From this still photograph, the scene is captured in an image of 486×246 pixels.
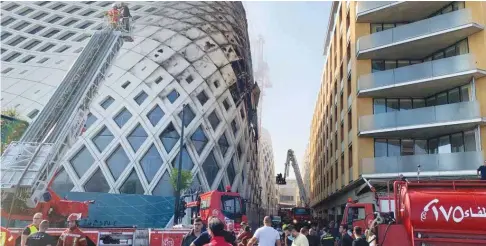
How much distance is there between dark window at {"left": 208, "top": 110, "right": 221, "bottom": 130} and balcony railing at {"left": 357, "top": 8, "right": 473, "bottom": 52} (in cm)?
2368

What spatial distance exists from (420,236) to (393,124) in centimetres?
1533

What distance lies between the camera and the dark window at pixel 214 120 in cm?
4516

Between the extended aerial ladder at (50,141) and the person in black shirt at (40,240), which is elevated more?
the extended aerial ladder at (50,141)

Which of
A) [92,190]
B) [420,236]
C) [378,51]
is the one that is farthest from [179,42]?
[420,236]

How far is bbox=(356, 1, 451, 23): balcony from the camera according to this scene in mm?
23125

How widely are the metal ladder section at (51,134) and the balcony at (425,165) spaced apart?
14837 millimetres

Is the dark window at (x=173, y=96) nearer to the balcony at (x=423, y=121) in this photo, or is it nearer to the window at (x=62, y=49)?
the window at (x=62, y=49)

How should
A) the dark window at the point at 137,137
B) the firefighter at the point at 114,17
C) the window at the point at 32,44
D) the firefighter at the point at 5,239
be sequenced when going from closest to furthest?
the firefighter at the point at 5,239 → the firefighter at the point at 114,17 → the dark window at the point at 137,137 → the window at the point at 32,44

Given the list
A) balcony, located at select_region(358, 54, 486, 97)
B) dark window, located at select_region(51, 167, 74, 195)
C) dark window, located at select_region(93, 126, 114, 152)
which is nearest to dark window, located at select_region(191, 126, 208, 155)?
dark window, located at select_region(93, 126, 114, 152)

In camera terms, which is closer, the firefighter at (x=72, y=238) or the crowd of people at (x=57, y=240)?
the crowd of people at (x=57, y=240)

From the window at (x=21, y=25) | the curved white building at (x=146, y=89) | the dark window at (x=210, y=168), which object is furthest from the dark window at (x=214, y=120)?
the window at (x=21, y=25)

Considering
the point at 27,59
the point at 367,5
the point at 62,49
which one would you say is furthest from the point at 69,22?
the point at 367,5

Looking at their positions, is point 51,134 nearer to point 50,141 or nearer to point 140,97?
point 50,141

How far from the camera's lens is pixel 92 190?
122 ft
